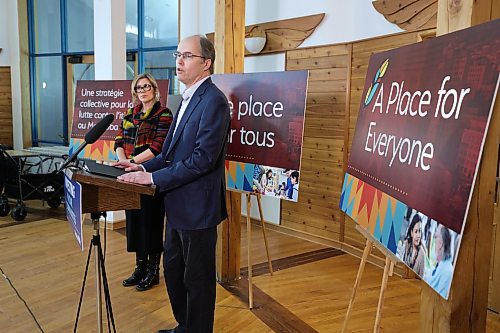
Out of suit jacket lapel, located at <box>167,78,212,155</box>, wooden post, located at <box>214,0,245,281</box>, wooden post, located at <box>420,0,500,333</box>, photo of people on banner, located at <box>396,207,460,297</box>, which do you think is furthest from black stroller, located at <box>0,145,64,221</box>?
wooden post, located at <box>420,0,500,333</box>

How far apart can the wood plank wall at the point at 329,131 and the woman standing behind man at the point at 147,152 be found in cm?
175

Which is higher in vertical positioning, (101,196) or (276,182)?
(101,196)

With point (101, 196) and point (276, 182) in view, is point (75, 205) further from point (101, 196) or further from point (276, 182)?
point (276, 182)

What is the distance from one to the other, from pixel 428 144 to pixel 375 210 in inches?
18.2

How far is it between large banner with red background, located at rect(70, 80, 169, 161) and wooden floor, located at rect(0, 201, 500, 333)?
89cm

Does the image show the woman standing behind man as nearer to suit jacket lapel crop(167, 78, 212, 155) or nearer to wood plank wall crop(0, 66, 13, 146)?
suit jacket lapel crop(167, 78, 212, 155)

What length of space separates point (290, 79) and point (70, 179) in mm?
1582

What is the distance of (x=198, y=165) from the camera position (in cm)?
216

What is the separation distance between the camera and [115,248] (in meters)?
4.32

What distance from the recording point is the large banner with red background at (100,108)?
14.3 feet

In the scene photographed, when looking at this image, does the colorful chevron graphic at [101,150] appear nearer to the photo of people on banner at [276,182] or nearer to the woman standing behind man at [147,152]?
the woman standing behind man at [147,152]

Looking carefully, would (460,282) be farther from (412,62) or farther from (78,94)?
(78,94)

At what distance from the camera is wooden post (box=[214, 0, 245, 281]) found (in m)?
3.47

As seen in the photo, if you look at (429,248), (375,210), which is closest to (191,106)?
(375,210)
